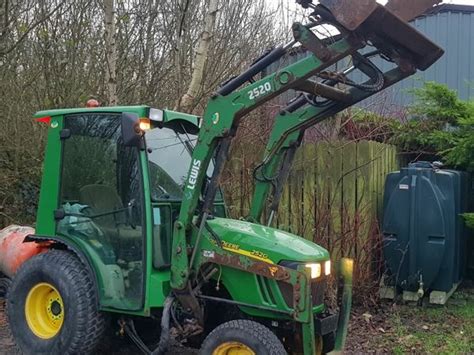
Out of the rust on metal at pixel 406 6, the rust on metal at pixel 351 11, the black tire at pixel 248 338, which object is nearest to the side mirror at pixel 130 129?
the black tire at pixel 248 338

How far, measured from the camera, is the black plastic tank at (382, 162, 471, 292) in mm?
6715

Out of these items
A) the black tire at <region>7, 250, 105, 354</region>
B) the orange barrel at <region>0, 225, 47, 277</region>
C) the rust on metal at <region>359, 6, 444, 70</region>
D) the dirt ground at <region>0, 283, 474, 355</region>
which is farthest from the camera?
the orange barrel at <region>0, 225, 47, 277</region>

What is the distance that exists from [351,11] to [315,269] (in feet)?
5.88

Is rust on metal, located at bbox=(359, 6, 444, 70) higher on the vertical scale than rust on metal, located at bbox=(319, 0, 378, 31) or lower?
lower

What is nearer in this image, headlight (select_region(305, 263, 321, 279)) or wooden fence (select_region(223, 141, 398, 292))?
headlight (select_region(305, 263, 321, 279))

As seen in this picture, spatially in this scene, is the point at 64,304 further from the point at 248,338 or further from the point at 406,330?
the point at 406,330

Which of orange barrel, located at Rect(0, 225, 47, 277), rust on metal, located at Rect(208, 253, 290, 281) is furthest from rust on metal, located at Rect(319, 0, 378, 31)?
orange barrel, located at Rect(0, 225, 47, 277)

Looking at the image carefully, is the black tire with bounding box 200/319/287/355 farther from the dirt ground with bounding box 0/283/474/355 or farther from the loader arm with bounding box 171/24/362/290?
the dirt ground with bounding box 0/283/474/355

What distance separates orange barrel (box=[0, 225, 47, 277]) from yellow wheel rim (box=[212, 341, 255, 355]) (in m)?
2.21

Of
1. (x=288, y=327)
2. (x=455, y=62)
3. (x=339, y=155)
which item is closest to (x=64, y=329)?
(x=288, y=327)

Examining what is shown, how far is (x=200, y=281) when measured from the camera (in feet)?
14.3

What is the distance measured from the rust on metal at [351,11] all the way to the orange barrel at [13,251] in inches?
133

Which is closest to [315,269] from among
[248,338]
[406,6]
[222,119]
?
[248,338]

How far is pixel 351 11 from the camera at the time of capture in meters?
3.60
